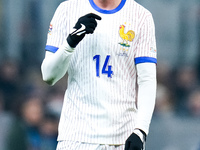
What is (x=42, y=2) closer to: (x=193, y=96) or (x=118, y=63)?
(x=193, y=96)

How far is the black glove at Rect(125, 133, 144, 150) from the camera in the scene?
3.65 m

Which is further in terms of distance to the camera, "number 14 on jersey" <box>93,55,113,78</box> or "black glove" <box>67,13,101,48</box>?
"number 14 on jersey" <box>93,55,113,78</box>

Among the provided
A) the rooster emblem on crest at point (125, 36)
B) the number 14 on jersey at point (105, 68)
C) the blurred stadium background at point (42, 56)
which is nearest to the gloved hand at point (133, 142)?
the number 14 on jersey at point (105, 68)

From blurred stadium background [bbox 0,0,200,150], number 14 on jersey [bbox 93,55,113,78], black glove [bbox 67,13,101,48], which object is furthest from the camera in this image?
blurred stadium background [bbox 0,0,200,150]

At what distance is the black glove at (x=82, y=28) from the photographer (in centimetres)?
359

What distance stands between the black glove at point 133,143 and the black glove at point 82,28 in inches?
24.7

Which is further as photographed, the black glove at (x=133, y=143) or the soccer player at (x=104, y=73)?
the soccer player at (x=104, y=73)

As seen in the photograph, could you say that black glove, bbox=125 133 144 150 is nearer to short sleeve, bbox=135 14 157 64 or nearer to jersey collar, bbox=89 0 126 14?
short sleeve, bbox=135 14 157 64

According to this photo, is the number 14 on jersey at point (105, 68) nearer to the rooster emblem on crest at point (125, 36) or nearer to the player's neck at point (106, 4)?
the rooster emblem on crest at point (125, 36)

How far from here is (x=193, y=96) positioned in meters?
8.27

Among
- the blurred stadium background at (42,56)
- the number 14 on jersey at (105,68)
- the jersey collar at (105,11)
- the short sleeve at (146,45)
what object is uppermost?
the jersey collar at (105,11)

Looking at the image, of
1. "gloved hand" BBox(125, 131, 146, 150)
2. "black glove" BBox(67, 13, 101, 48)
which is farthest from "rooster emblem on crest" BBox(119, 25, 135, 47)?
"gloved hand" BBox(125, 131, 146, 150)

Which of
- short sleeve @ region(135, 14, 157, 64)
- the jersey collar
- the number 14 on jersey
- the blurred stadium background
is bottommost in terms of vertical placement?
the blurred stadium background

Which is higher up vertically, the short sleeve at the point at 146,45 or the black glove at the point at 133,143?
the short sleeve at the point at 146,45
